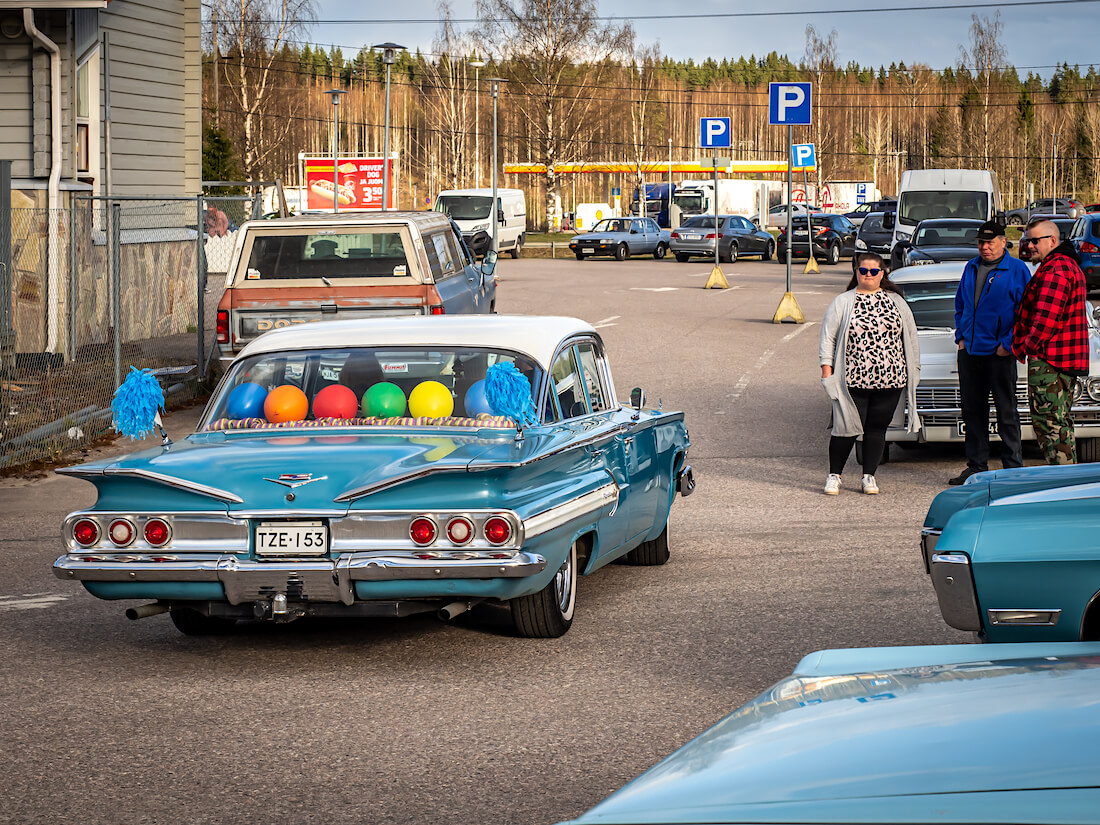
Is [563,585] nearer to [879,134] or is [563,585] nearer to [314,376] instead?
[314,376]

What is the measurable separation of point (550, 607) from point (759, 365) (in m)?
13.0

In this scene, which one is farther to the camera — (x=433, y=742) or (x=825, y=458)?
(x=825, y=458)

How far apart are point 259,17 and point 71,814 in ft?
213

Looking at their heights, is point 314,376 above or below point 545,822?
above

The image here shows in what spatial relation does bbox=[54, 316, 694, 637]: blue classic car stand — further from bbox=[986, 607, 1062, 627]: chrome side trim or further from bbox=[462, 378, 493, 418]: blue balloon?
bbox=[986, 607, 1062, 627]: chrome side trim

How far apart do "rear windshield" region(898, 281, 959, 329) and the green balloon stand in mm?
7038

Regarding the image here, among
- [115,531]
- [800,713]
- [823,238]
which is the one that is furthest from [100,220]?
[823,238]

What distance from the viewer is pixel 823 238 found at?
48125mm

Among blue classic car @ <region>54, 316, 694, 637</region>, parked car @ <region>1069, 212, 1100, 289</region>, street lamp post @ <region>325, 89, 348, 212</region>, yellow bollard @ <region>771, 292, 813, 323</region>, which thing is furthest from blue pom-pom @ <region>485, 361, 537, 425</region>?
parked car @ <region>1069, 212, 1100, 289</region>

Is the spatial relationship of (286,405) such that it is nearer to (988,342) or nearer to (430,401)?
(430,401)

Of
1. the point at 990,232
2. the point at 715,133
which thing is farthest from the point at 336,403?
the point at 715,133

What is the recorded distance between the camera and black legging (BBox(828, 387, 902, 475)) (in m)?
10.4

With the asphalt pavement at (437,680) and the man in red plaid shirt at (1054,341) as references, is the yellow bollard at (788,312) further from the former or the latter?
the man in red plaid shirt at (1054,341)

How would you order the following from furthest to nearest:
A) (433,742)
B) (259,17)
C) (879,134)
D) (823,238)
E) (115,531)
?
(879,134)
(259,17)
(823,238)
(115,531)
(433,742)
